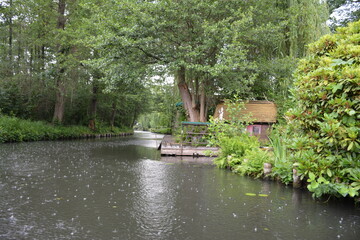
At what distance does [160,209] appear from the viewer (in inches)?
183

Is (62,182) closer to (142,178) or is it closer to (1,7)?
(142,178)

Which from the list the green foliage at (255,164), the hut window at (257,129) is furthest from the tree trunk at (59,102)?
the green foliage at (255,164)

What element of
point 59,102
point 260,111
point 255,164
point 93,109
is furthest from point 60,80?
point 255,164

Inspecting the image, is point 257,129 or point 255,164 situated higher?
point 257,129

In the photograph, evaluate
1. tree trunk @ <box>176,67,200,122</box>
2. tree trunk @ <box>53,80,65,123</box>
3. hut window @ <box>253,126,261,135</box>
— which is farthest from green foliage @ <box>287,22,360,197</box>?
tree trunk @ <box>53,80,65,123</box>

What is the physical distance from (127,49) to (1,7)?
373 inches

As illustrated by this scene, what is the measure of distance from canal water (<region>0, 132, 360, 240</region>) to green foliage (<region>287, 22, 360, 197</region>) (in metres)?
0.67

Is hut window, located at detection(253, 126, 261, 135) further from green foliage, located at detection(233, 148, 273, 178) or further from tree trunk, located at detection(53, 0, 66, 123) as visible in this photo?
tree trunk, located at detection(53, 0, 66, 123)

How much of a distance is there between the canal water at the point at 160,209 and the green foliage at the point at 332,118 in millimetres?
672

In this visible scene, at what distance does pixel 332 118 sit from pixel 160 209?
3.25 meters

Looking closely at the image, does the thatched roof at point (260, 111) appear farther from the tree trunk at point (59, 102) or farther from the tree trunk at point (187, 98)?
the tree trunk at point (59, 102)

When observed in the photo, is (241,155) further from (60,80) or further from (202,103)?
(60,80)

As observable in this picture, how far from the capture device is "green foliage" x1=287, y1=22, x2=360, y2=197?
4.37 m

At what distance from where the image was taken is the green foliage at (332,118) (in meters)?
4.37
